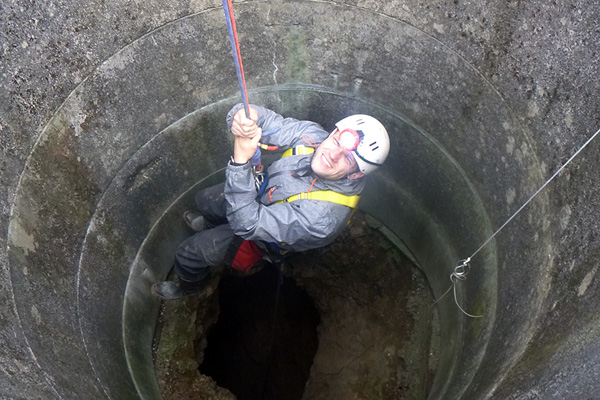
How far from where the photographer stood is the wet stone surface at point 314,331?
4.02 m

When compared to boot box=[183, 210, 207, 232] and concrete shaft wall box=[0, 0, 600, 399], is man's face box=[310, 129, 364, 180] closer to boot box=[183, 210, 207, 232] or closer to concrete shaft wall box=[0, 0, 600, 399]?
concrete shaft wall box=[0, 0, 600, 399]

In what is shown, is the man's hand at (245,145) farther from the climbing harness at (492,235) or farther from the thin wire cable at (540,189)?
the thin wire cable at (540,189)

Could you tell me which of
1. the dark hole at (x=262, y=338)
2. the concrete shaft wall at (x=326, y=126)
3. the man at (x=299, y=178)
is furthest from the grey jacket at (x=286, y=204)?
the dark hole at (x=262, y=338)

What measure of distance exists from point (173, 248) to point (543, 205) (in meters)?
3.19

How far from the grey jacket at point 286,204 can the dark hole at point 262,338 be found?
5.46 feet

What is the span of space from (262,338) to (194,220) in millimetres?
1478

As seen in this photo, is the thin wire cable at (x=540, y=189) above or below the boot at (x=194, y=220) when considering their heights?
below

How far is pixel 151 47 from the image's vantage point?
128 inches

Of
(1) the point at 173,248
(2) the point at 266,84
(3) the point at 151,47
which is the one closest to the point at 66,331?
(1) the point at 173,248

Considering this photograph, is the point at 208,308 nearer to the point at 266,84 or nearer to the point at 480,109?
the point at 266,84

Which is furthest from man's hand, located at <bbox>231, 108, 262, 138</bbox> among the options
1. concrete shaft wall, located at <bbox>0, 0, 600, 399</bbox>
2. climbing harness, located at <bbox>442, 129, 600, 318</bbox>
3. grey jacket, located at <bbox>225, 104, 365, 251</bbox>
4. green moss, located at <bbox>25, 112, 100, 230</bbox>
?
climbing harness, located at <bbox>442, 129, 600, 318</bbox>

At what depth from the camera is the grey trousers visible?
11.7 ft

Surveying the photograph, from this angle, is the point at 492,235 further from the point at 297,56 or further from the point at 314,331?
the point at 314,331

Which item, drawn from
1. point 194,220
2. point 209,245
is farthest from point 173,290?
point 209,245
